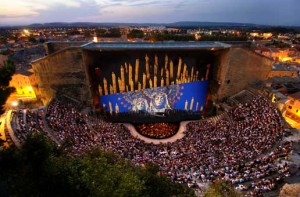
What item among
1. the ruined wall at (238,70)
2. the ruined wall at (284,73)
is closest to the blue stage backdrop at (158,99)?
the ruined wall at (238,70)

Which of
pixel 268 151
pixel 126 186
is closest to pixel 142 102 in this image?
pixel 268 151

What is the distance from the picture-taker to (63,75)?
28531 millimetres

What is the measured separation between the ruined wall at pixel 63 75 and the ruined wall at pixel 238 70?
61.7 feet

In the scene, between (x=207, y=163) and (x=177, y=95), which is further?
(x=177, y=95)

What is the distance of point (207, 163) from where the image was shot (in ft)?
61.3

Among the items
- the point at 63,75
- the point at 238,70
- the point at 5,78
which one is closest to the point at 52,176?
the point at 5,78

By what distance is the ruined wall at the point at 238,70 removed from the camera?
30.0m

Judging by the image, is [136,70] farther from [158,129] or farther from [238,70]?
[238,70]

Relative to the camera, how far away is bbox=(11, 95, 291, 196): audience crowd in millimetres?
16594

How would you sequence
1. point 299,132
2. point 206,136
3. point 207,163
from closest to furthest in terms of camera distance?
point 207,163 < point 299,132 < point 206,136

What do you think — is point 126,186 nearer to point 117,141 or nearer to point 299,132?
point 117,141

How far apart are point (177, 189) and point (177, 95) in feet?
68.5

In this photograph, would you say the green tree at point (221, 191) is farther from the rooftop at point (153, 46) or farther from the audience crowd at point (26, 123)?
the rooftop at point (153, 46)

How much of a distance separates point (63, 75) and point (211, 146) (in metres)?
20.2
